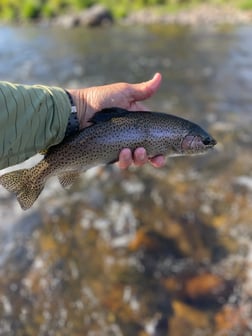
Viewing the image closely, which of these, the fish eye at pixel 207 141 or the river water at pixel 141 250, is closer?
the fish eye at pixel 207 141

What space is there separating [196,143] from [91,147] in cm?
72

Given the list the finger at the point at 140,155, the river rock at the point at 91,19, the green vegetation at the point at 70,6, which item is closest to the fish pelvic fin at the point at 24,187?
the finger at the point at 140,155

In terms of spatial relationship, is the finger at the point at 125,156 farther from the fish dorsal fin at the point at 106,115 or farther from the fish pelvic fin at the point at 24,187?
the fish pelvic fin at the point at 24,187

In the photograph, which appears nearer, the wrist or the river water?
the wrist

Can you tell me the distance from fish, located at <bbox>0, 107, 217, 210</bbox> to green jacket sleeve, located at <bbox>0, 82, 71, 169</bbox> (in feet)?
0.43

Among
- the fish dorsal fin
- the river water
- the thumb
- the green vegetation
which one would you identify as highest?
the thumb

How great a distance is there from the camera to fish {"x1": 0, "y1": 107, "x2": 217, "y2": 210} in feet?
9.23

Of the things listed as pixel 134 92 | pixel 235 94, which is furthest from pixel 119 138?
pixel 235 94

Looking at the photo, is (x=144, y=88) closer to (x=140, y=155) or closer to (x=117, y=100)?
(x=117, y=100)

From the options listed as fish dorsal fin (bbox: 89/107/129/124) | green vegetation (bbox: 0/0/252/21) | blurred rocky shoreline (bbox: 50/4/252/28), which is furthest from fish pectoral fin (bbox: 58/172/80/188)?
green vegetation (bbox: 0/0/252/21)

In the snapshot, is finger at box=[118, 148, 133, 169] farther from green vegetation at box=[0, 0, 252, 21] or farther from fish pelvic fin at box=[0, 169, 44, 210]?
green vegetation at box=[0, 0, 252, 21]

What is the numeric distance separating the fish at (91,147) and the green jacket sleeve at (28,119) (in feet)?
0.43

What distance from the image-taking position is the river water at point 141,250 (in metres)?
5.25

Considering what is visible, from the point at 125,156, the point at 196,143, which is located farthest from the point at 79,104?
→ the point at 196,143
